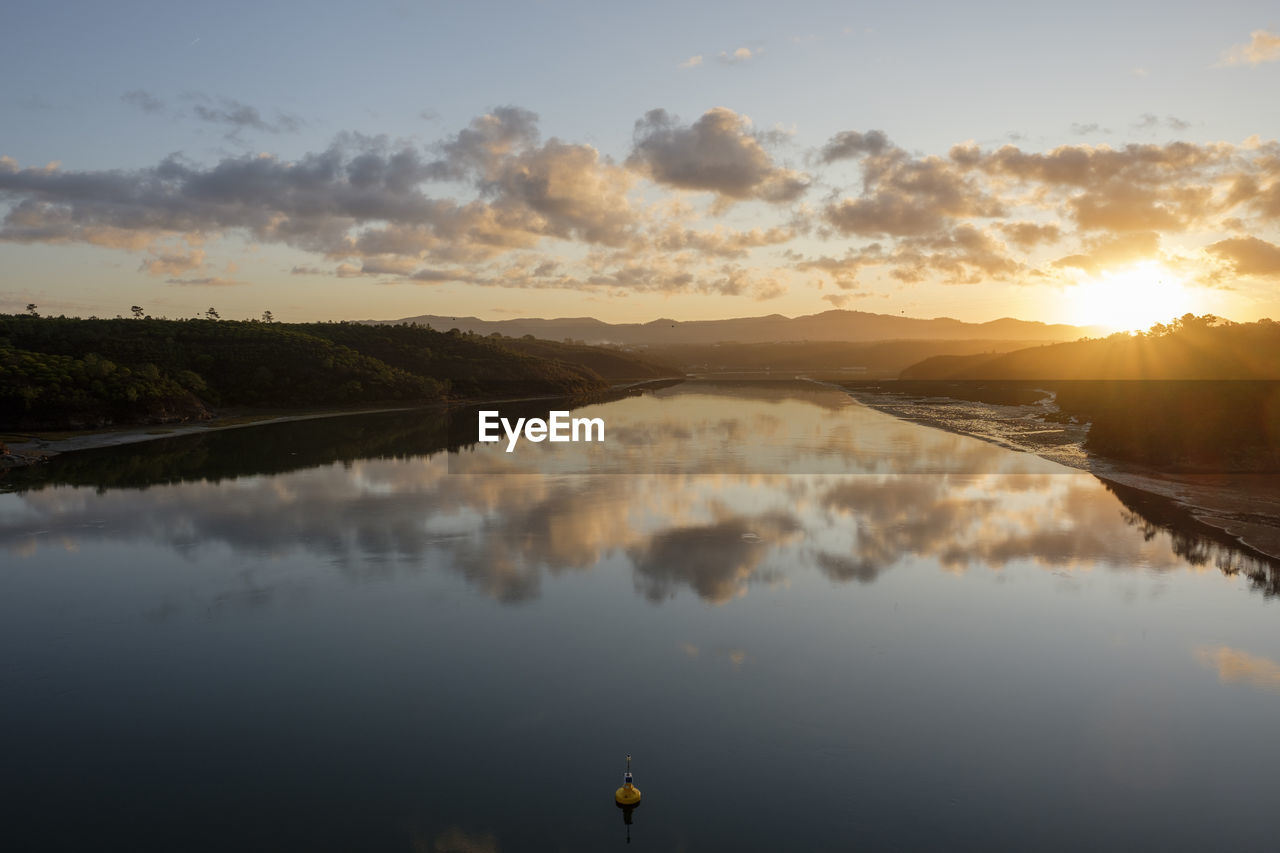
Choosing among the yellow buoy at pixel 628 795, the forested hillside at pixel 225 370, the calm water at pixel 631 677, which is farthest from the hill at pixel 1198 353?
the forested hillside at pixel 225 370

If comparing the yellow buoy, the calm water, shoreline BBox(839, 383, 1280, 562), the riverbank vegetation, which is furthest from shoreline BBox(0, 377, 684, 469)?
the riverbank vegetation

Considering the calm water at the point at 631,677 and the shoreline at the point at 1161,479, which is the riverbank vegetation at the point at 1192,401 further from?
the calm water at the point at 631,677

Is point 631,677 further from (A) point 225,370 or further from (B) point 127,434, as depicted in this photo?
(A) point 225,370

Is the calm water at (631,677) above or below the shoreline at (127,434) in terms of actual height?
below

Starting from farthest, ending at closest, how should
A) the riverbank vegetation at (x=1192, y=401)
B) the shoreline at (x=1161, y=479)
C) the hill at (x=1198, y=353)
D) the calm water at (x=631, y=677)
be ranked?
the hill at (x=1198, y=353), the riverbank vegetation at (x=1192, y=401), the shoreline at (x=1161, y=479), the calm water at (x=631, y=677)

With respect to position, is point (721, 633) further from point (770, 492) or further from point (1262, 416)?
point (1262, 416)

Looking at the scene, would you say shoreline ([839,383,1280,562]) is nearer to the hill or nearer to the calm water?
the calm water

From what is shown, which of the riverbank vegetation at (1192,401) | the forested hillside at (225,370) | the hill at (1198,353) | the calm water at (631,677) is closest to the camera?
the calm water at (631,677)
